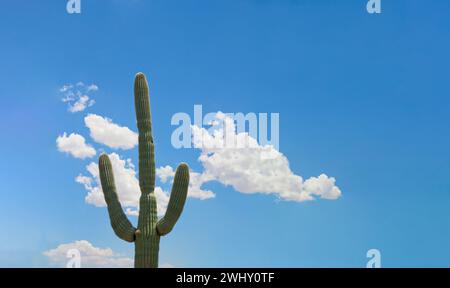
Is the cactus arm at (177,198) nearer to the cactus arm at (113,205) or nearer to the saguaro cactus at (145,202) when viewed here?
the saguaro cactus at (145,202)

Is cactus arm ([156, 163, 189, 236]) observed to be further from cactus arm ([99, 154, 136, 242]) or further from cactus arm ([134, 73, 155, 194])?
cactus arm ([99, 154, 136, 242])

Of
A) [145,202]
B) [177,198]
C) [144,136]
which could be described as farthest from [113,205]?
[144,136]

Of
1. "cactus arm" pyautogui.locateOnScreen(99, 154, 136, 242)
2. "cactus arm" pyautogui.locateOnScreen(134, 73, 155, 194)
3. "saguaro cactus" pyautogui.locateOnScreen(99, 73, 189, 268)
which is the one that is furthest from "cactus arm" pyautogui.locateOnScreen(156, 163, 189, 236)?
"cactus arm" pyautogui.locateOnScreen(99, 154, 136, 242)

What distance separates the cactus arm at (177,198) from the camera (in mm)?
16141

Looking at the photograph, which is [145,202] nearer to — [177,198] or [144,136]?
[177,198]

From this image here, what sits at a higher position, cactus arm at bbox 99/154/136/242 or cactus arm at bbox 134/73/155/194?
cactus arm at bbox 134/73/155/194

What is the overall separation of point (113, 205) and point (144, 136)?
6.77ft

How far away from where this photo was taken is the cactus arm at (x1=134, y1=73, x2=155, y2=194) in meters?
16.7

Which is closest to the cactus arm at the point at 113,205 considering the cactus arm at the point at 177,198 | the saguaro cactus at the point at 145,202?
the saguaro cactus at the point at 145,202

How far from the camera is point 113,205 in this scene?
16625 mm

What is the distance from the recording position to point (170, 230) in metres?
16.4

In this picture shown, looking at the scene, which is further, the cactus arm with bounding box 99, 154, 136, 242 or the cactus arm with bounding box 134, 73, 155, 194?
the cactus arm with bounding box 134, 73, 155, 194

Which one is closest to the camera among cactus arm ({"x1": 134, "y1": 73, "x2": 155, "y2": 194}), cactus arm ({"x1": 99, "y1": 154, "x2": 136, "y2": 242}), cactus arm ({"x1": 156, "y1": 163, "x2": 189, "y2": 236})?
cactus arm ({"x1": 156, "y1": 163, "x2": 189, "y2": 236})

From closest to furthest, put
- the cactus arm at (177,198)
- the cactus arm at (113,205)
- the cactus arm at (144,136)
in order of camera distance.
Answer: the cactus arm at (177,198)
the cactus arm at (113,205)
the cactus arm at (144,136)
